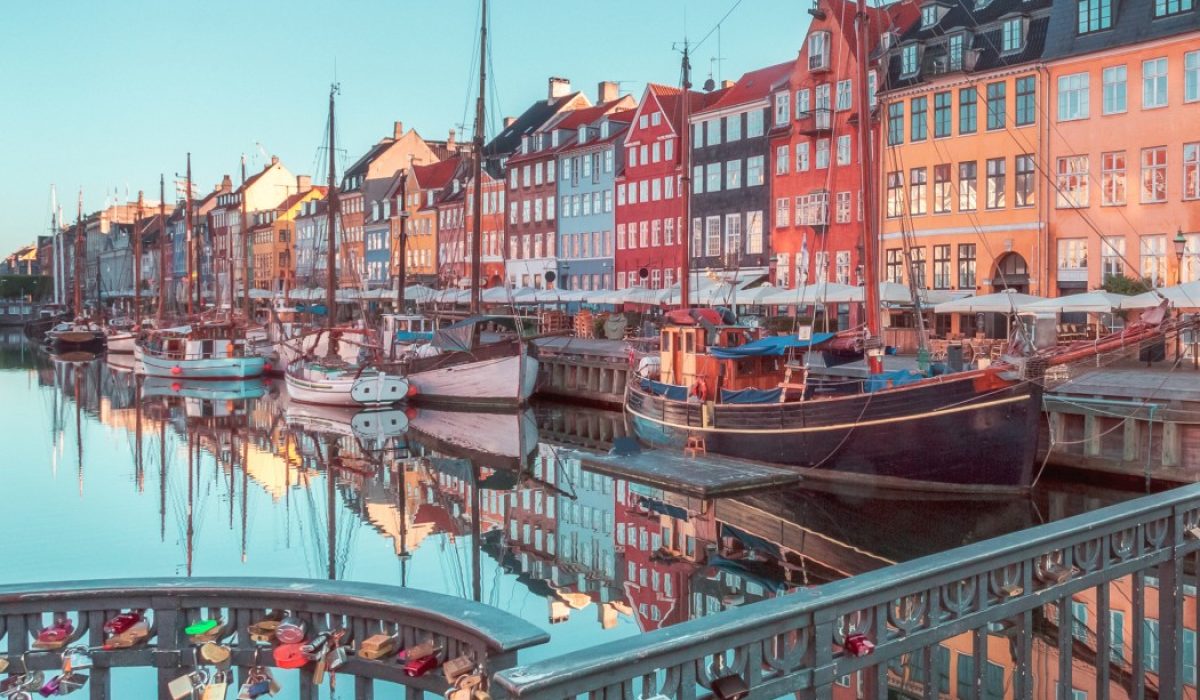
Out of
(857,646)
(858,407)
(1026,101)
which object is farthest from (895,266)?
(857,646)

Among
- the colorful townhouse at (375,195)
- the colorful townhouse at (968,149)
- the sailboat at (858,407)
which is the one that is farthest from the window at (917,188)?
the colorful townhouse at (375,195)

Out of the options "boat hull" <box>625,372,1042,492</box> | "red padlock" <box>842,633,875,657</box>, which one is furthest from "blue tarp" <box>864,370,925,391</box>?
"red padlock" <box>842,633,875,657</box>

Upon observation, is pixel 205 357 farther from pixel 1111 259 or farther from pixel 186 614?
pixel 186 614

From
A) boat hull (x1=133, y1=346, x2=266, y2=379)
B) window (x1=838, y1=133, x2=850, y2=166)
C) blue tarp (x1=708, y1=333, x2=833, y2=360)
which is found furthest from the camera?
boat hull (x1=133, y1=346, x2=266, y2=379)

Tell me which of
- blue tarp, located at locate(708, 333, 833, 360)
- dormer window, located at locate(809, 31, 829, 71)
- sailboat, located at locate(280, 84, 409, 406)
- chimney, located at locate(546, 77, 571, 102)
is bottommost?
sailboat, located at locate(280, 84, 409, 406)

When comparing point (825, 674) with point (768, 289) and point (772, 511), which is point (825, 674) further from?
point (768, 289)

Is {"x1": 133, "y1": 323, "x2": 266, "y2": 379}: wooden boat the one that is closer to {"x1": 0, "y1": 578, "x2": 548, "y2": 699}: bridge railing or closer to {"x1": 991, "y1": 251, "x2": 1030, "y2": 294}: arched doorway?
{"x1": 991, "y1": 251, "x2": 1030, "y2": 294}: arched doorway

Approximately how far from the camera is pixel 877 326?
2536cm

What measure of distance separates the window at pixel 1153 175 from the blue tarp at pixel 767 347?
15562 mm

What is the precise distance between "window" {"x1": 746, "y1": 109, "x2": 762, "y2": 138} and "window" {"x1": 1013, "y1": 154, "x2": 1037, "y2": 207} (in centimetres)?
1580

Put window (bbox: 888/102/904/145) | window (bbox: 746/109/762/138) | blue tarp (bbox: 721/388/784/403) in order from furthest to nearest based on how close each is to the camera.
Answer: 1. window (bbox: 746/109/762/138)
2. window (bbox: 888/102/904/145)
3. blue tarp (bbox: 721/388/784/403)

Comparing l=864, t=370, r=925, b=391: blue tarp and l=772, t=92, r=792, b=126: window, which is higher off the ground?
l=772, t=92, r=792, b=126: window

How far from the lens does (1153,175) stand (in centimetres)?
3591

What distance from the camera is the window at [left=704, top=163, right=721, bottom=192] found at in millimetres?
55875
